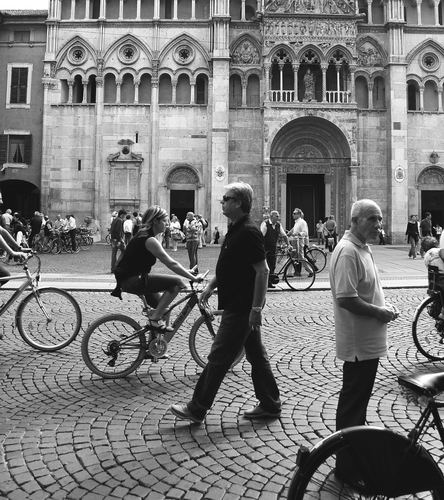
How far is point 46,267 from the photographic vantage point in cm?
1722

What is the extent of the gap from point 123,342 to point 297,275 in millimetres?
8400

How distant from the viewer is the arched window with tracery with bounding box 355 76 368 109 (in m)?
31.6

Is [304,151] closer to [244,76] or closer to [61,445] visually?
[244,76]

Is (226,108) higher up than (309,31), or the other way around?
(309,31)

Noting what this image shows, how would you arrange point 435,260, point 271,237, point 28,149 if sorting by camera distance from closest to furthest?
point 435,260 < point 271,237 < point 28,149

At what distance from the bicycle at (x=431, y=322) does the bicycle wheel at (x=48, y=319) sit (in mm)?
4758

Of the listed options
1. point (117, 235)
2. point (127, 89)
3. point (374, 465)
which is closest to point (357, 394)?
point (374, 465)

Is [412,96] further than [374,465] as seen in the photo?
Yes

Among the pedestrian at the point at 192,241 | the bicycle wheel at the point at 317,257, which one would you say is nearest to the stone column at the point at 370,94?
the bicycle wheel at the point at 317,257

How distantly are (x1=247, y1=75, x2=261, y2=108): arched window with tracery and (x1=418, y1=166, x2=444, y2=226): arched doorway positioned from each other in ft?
38.9

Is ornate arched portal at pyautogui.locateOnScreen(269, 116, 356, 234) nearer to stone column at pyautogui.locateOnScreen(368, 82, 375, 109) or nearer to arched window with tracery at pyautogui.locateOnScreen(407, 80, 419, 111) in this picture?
→ stone column at pyautogui.locateOnScreen(368, 82, 375, 109)

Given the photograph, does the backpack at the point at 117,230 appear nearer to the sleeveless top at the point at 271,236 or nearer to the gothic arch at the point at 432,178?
the sleeveless top at the point at 271,236

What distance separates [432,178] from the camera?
31.6 metres

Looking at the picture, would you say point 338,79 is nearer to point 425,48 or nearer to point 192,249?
point 425,48
